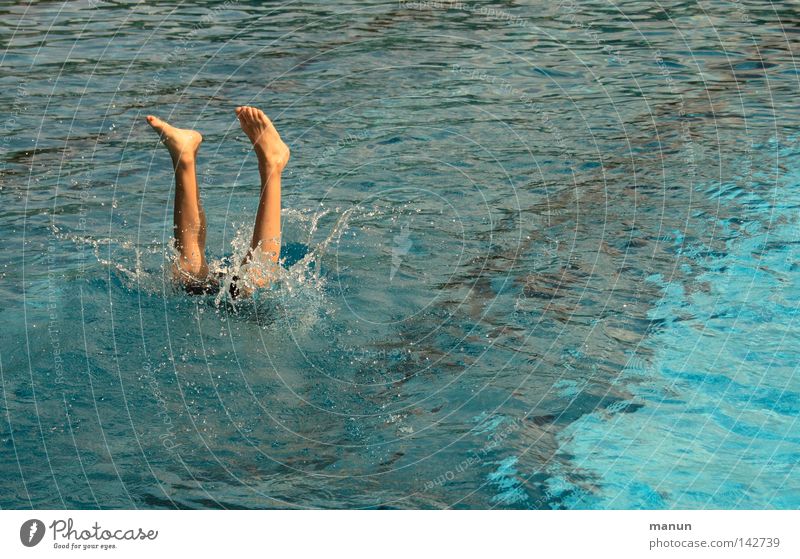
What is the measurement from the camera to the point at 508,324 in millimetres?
4312

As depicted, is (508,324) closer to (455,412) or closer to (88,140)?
(455,412)

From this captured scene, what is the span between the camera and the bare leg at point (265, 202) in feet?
14.0

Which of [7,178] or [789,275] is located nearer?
[789,275]

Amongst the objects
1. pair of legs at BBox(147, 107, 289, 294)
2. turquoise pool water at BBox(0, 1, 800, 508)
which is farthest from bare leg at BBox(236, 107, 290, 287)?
turquoise pool water at BBox(0, 1, 800, 508)

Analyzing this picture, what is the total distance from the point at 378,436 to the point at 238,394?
628mm

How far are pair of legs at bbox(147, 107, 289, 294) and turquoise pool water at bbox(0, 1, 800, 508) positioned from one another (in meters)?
0.13

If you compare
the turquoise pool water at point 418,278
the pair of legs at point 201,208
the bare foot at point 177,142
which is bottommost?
the turquoise pool water at point 418,278

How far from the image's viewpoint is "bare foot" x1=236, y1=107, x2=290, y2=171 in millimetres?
4371

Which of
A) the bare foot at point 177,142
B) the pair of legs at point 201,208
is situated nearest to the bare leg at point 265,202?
the pair of legs at point 201,208

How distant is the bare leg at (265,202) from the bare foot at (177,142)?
28 centimetres

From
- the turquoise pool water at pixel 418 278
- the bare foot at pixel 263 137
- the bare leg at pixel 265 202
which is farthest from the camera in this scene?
the bare foot at pixel 263 137

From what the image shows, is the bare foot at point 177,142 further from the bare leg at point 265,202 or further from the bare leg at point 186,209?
the bare leg at point 265,202

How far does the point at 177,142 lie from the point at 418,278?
135 centimetres
